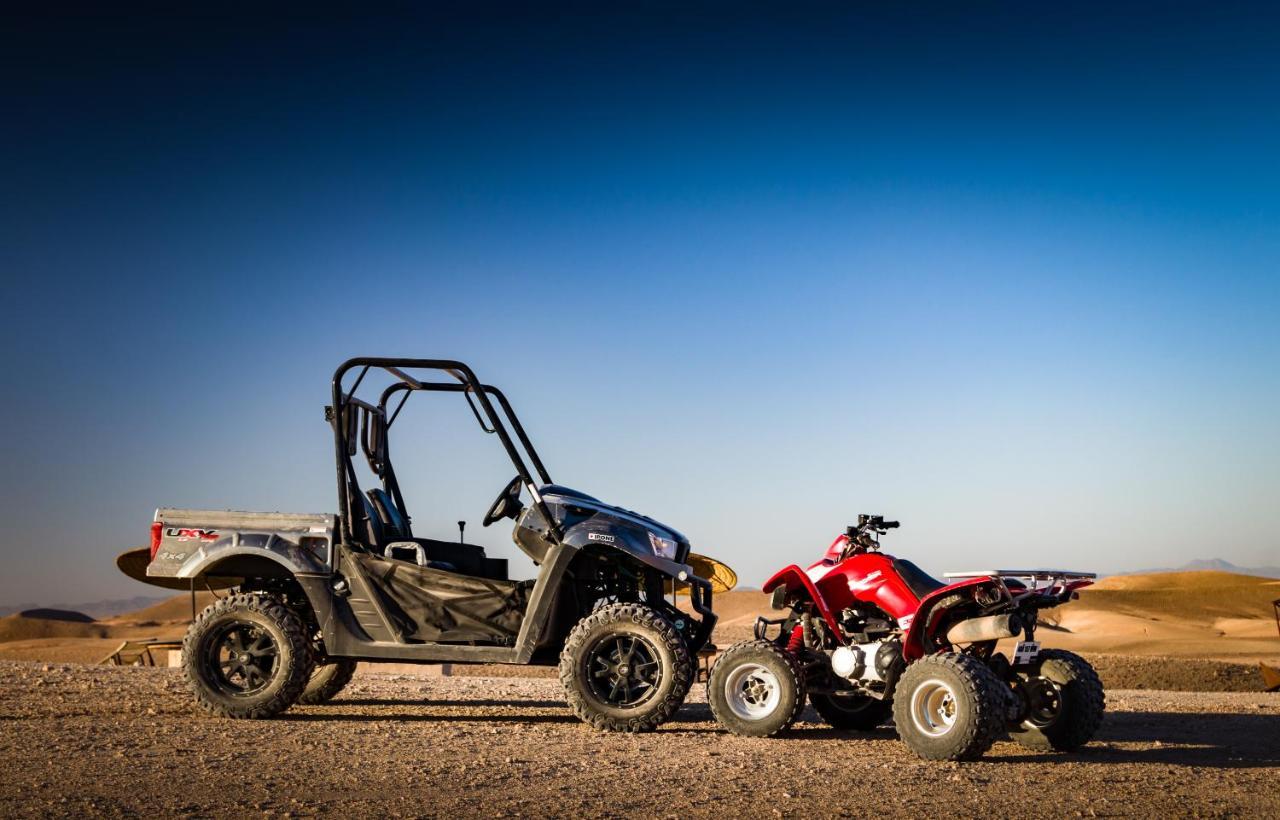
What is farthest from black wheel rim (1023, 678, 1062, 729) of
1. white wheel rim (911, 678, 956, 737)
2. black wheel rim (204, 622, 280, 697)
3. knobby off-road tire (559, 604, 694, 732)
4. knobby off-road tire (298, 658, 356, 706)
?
knobby off-road tire (298, 658, 356, 706)

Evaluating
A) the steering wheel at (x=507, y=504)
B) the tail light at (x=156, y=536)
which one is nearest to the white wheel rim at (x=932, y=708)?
the steering wheel at (x=507, y=504)

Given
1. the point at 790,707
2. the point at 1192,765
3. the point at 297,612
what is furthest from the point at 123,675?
the point at 1192,765

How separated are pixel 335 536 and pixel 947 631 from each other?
5.19 metres

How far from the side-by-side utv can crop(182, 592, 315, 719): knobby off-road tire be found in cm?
1

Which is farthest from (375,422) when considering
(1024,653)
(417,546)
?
(1024,653)

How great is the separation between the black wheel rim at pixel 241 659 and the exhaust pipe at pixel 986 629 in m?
5.52

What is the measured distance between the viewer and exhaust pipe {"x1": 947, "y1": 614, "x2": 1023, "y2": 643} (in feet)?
29.6

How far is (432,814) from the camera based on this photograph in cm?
648

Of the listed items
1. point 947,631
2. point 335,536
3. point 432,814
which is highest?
point 335,536

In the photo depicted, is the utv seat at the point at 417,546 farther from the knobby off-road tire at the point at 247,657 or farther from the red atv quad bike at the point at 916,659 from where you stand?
the red atv quad bike at the point at 916,659

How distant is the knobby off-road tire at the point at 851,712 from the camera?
1111 cm

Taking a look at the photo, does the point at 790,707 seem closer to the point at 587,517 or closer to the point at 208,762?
the point at 587,517

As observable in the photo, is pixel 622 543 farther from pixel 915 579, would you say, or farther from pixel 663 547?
pixel 915 579

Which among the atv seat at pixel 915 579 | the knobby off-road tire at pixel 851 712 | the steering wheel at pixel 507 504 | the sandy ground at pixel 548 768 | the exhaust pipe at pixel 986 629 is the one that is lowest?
the sandy ground at pixel 548 768
